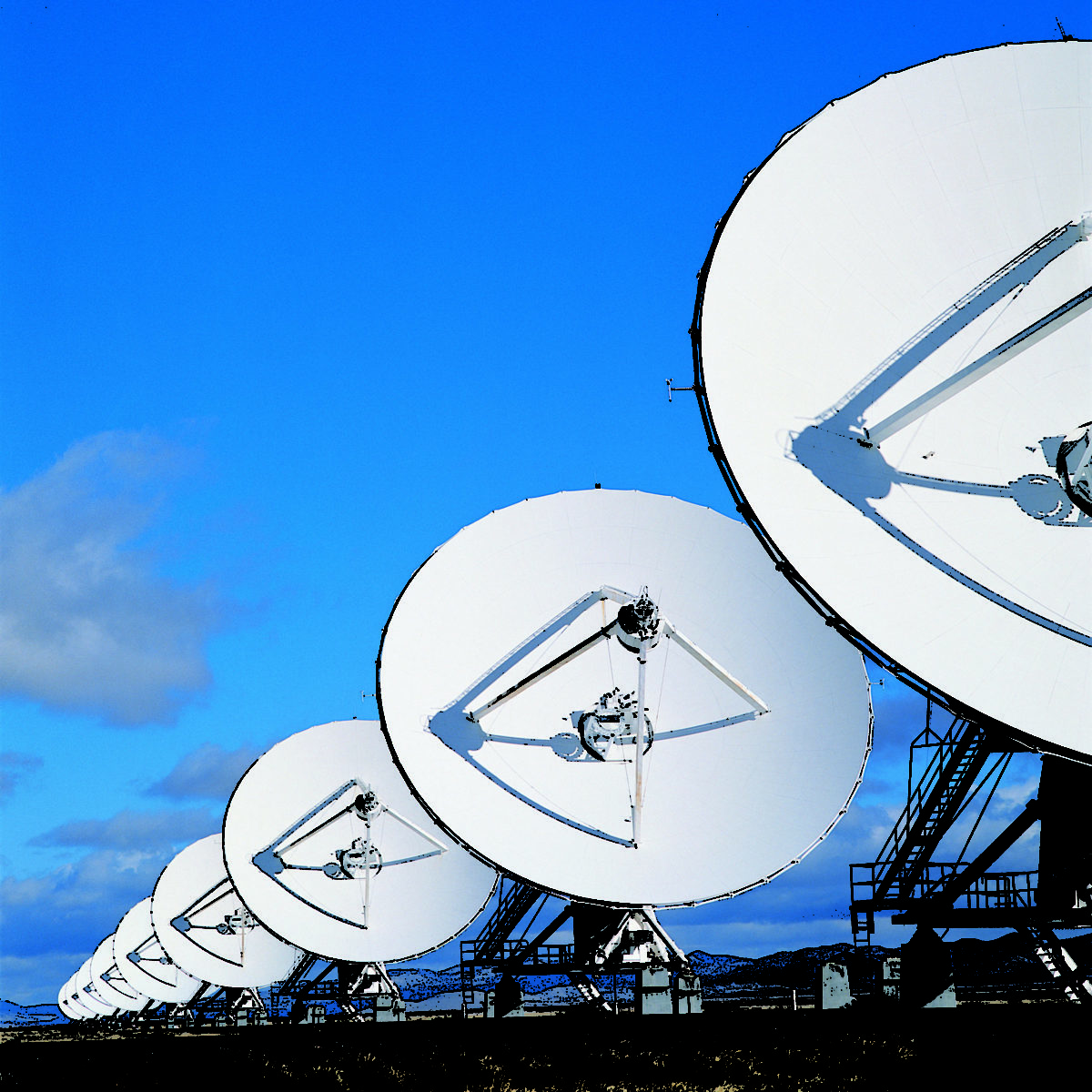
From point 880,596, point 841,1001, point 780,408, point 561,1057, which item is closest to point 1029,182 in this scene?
point 780,408

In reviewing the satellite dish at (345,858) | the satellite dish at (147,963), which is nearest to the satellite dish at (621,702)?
the satellite dish at (345,858)

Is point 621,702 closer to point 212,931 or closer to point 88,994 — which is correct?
point 212,931

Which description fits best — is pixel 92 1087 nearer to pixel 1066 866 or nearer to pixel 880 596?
pixel 880 596

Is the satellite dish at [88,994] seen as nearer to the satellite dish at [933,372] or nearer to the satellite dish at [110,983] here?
the satellite dish at [110,983]

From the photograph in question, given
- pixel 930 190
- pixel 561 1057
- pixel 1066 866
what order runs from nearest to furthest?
1. pixel 930 190
2. pixel 561 1057
3. pixel 1066 866

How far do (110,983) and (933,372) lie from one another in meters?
99.2

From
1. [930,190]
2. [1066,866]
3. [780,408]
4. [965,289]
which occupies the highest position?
[930,190]

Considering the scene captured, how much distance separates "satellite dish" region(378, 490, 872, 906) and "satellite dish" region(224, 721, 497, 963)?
14.4 meters

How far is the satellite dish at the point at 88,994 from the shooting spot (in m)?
117

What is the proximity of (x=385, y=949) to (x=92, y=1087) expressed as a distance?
1845 centimetres

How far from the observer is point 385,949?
47562 mm

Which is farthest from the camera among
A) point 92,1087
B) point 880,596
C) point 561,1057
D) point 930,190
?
point 561,1057

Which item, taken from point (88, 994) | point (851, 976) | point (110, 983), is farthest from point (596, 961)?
point (88, 994)

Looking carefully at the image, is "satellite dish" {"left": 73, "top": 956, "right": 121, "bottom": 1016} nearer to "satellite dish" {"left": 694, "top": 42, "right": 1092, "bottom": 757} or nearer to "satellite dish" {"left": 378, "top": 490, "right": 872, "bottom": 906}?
"satellite dish" {"left": 378, "top": 490, "right": 872, "bottom": 906}
